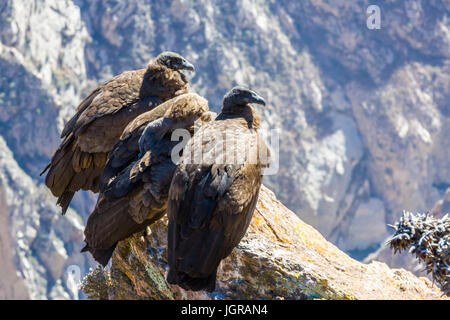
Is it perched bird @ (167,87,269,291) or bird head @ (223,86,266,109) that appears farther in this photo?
bird head @ (223,86,266,109)

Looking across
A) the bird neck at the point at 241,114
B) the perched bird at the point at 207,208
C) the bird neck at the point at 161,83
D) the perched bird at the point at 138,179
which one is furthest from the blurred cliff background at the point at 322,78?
the perched bird at the point at 207,208

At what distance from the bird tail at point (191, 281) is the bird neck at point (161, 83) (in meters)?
3.81

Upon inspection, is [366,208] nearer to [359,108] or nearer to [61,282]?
[359,108]

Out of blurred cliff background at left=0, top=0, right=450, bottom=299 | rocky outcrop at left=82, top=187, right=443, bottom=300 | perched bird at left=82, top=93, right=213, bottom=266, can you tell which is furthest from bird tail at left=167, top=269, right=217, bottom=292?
blurred cliff background at left=0, top=0, right=450, bottom=299

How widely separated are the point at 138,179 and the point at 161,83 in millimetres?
3000

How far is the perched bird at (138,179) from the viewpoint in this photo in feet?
21.7

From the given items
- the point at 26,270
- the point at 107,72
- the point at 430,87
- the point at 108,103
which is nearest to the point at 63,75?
the point at 107,72

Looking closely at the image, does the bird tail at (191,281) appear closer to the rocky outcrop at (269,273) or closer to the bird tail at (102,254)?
the rocky outcrop at (269,273)

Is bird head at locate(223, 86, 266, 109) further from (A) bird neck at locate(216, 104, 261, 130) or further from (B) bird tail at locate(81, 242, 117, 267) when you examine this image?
(B) bird tail at locate(81, 242, 117, 267)

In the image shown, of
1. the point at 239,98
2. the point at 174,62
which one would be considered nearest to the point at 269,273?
the point at 239,98

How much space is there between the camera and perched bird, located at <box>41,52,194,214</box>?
8781 millimetres

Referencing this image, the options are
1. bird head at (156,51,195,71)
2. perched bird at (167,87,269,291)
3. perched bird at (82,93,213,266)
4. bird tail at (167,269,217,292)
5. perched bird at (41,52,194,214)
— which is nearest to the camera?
perched bird at (167,87,269,291)
